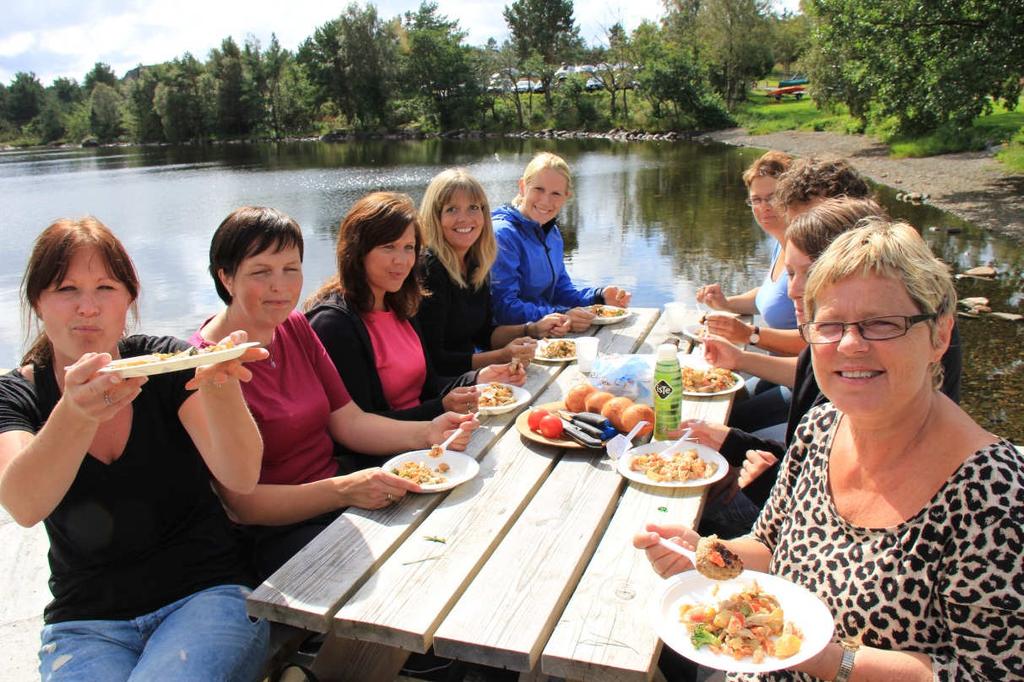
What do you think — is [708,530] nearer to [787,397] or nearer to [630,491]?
[787,397]

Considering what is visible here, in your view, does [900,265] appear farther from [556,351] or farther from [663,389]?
[556,351]

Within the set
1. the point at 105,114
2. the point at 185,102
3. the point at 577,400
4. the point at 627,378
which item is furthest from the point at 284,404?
the point at 105,114

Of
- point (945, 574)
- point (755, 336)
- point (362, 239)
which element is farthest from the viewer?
point (755, 336)

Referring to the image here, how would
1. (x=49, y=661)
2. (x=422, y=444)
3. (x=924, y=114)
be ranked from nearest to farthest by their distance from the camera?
(x=49, y=661) < (x=422, y=444) < (x=924, y=114)

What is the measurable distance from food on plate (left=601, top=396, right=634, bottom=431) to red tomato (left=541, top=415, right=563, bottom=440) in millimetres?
218

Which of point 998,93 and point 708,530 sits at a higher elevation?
point 998,93

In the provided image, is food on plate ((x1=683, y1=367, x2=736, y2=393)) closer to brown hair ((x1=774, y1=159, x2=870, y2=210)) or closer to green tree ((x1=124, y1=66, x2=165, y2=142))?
brown hair ((x1=774, y1=159, x2=870, y2=210))

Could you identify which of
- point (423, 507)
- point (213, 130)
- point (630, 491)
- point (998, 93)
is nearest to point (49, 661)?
point (423, 507)

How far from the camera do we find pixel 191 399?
2.34 m

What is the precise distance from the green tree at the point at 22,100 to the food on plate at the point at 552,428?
369 ft

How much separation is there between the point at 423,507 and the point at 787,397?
2174mm

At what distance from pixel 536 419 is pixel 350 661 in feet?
3.55

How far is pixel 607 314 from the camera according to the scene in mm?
4867

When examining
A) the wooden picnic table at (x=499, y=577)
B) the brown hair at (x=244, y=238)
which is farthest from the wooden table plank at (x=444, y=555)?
the brown hair at (x=244, y=238)
